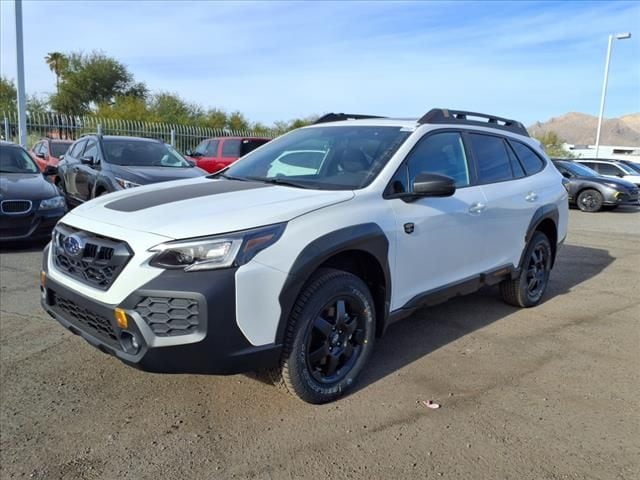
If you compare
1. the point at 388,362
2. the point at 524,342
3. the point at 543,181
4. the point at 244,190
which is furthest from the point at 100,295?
the point at 543,181

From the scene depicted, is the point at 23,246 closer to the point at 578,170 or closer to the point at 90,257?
the point at 90,257

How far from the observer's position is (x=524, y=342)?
4.25m

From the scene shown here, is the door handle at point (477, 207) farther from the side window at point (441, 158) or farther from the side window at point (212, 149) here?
the side window at point (212, 149)

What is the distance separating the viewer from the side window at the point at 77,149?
962 cm

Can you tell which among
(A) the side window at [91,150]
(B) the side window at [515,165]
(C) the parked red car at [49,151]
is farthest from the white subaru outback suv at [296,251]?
(C) the parked red car at [49,151]

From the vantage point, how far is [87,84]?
40625mm

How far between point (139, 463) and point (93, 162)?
7032mm

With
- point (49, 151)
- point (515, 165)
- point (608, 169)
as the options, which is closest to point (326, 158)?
point (515, 165)

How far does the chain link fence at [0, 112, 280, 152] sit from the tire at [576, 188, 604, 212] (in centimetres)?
1536

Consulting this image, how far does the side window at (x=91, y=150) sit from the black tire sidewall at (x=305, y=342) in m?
6.90

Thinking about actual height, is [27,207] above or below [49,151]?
below

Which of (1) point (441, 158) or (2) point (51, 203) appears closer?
(1) point (441, 158)

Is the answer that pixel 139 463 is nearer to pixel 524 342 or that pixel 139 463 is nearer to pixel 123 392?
pixel 123 392

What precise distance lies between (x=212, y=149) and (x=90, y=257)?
12.5 meters
